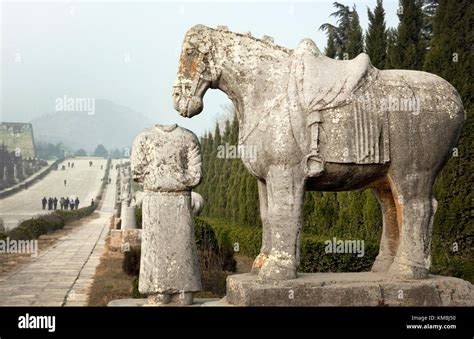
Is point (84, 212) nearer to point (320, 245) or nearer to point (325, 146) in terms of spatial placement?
point (320, 245)

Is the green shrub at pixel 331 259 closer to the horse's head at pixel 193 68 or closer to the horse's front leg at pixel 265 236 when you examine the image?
the horse's front leg at pixel 265 236

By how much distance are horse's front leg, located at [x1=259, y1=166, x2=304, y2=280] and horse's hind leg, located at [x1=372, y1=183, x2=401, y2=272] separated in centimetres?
135

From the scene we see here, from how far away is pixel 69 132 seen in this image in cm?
11156

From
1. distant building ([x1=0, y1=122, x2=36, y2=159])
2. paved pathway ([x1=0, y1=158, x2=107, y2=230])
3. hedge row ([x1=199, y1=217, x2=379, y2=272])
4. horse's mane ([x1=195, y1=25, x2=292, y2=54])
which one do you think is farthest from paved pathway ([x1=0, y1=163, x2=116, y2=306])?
distant building ([x1=0, y1=122, x2=36, y2=159])

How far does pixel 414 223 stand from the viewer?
269 inches

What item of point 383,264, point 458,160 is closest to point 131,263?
point 458,160

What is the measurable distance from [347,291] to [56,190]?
39.3m

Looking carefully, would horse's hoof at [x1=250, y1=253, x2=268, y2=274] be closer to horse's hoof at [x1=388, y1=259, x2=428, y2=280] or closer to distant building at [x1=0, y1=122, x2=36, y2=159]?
horse's hoof at [x1=388, y1=259, x2=428, y2=280]

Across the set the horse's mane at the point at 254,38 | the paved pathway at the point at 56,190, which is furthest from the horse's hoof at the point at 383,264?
the paved pathway at the point at 56,190

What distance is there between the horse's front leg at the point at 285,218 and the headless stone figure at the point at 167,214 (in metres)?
0.79

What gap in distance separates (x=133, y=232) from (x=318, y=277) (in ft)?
41.6

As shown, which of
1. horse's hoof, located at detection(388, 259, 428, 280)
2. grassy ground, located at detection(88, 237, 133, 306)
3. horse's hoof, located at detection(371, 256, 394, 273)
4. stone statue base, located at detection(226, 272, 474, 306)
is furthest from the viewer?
grassy ground, located at detection(88, 237, 133, 306)

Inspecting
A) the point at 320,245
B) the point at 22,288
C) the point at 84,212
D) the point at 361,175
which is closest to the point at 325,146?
the point at 361,175

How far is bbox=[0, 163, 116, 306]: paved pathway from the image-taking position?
1166 centimetres
